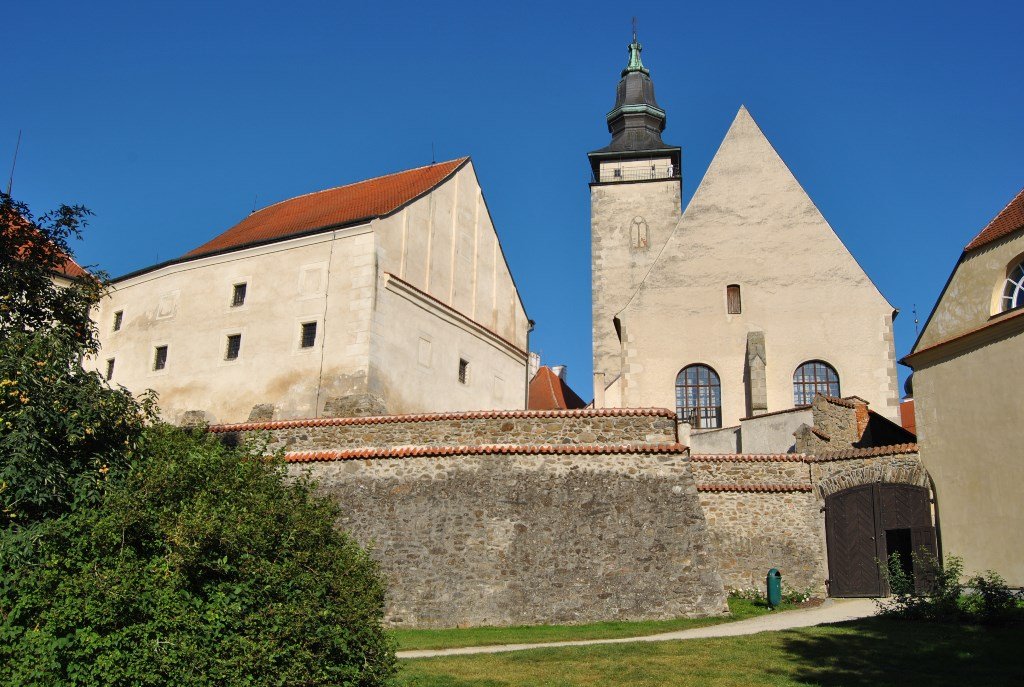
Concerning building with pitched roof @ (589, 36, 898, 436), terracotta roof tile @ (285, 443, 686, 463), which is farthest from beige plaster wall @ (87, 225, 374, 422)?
building with pitched roof @ (589, 36, 898, 436)

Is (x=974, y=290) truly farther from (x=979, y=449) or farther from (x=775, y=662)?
(x=775, y=662)

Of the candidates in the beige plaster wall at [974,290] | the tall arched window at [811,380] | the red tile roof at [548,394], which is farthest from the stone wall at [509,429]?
the red tile roof at [548,394]

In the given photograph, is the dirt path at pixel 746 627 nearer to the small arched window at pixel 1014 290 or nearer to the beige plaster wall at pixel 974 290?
the beige plaster wall at pixel 974 290

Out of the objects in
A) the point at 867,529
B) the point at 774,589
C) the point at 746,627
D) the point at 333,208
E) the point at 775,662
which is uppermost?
the point at 333,208

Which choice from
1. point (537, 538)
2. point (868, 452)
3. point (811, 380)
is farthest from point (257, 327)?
point (868, 452)

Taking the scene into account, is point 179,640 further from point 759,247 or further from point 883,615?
point 759,247

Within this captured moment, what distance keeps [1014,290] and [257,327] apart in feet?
64.5

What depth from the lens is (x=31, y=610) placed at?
8758mm

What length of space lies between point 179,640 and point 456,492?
9.14 meters

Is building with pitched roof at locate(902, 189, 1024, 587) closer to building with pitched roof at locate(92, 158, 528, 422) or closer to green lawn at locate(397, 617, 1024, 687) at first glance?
green lawn at locate(397, 617, 1024, 687)

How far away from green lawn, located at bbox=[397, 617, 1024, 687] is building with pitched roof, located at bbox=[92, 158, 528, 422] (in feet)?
41.3

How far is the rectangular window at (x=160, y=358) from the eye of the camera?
93.8 ft

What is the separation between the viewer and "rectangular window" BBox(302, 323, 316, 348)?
25703 mm

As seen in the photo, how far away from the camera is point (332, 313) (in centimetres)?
2553
